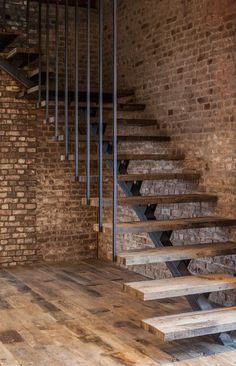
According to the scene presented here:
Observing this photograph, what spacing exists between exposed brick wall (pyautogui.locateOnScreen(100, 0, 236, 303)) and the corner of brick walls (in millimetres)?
1052

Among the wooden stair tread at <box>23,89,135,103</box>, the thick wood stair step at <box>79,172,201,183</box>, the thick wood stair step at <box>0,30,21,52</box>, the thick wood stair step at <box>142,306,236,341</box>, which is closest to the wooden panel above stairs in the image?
the thick wood stair step at <box>0,30,21,52</box>

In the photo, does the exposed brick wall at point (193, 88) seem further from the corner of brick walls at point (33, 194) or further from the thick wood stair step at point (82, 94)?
the corner of brick walls at point (33, 194)

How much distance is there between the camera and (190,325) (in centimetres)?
355

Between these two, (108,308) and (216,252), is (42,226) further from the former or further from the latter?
(216,252)

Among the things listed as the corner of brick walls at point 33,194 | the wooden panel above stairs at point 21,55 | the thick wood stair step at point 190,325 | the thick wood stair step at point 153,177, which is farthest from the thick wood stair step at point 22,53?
the thick wood stair step at point 190,325

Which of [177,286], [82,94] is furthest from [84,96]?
[177,286]

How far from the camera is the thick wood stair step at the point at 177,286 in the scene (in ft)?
12.0

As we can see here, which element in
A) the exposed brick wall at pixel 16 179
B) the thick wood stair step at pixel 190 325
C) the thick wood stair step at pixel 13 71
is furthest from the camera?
the exposed brick wall at pixel 16 179

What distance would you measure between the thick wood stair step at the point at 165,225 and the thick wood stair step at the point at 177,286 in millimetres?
426

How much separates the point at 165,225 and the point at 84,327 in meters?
1.03

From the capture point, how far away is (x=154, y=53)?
637 centimetres

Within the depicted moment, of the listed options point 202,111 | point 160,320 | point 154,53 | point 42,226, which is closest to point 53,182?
point 42,226

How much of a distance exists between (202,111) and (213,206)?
37.4 inches

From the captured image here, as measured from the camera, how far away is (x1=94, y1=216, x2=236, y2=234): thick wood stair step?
4109 mm
